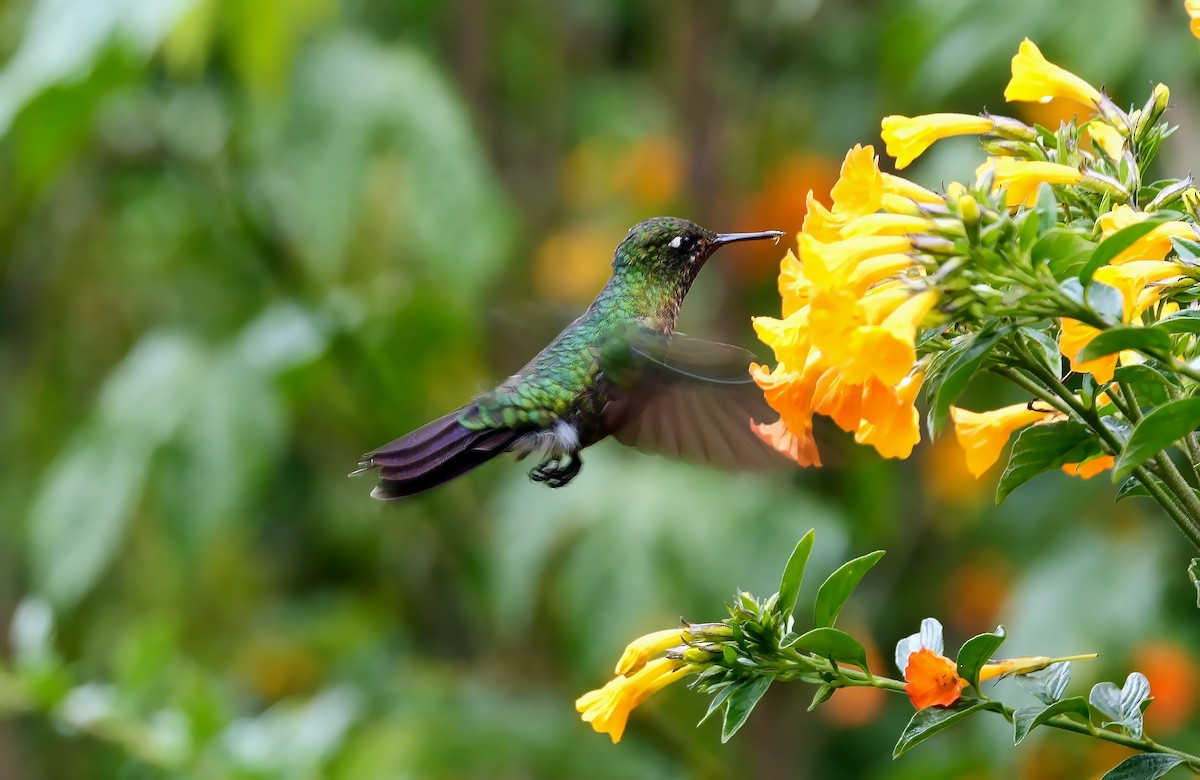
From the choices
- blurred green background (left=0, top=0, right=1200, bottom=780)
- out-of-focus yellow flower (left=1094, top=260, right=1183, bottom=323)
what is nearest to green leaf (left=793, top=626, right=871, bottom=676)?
out-of-focus yellow flower (left=1094, top=260, right=1183, bottom=323)

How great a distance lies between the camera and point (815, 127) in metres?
3.24

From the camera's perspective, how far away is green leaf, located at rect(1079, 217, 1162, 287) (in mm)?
724

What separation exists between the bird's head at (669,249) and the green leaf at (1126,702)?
745 millimetres

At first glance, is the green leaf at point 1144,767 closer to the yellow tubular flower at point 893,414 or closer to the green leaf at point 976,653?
the green leaf at point 976,653

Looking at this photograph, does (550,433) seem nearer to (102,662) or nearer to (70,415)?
(70,415)

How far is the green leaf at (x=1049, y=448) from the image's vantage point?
89 centimetres

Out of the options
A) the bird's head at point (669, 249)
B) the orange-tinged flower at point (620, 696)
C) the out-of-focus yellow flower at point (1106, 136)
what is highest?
the bird's head at point (669, 249)

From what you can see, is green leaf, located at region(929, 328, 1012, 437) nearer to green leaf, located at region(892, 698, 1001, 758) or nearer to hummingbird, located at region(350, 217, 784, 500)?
green leaf, located at region(892, 698, 1001, 758)

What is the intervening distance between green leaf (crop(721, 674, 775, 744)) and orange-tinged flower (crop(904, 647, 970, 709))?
91mm

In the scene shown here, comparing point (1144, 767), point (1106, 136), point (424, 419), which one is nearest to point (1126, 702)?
point (1144, 767)

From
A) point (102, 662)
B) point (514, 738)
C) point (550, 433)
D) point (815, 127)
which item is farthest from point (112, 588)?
point (550, 433)

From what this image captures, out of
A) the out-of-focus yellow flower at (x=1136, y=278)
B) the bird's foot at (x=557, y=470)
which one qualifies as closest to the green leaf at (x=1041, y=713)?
the out-of-focus yellow flower at (x=1136, y=278)

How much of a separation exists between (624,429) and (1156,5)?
1465 millimetres

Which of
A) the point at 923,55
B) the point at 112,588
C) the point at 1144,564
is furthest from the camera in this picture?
the point at 112,588
